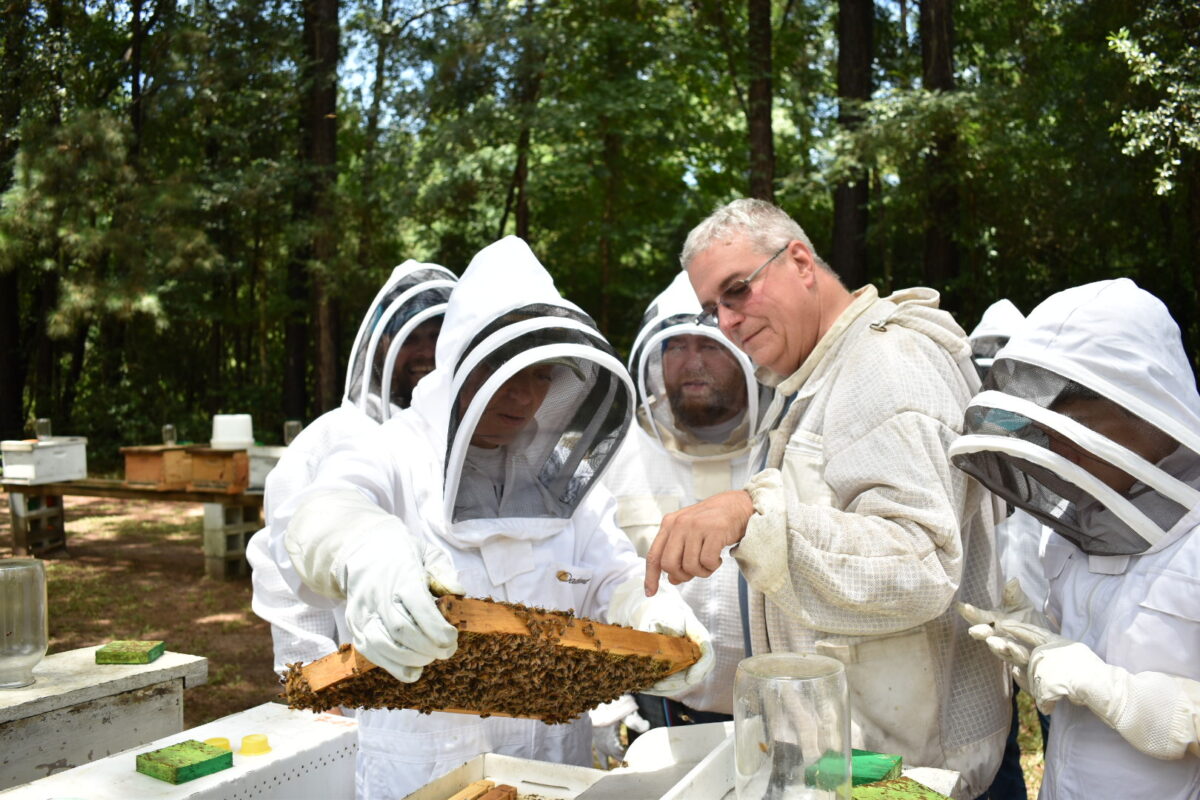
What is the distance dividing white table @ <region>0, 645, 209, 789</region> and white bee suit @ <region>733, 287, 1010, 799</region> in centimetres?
181

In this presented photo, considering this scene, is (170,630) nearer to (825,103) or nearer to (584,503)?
(584,503)

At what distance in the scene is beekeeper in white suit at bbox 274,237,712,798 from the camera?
2.24m

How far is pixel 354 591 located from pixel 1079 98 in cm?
1243

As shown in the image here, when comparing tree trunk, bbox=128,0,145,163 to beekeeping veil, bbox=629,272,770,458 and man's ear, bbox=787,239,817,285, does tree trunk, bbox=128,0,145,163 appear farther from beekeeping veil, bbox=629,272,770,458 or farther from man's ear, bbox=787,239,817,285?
man's ear, bbox=787,239,817,285

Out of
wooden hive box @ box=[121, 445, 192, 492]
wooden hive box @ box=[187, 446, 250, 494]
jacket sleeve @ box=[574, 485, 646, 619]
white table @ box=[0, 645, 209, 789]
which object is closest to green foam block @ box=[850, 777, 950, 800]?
jacket sleeve @ box=[574, 485, 646, 619]

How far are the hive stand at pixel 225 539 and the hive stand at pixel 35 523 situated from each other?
2177mm

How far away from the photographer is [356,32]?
54.1 ft

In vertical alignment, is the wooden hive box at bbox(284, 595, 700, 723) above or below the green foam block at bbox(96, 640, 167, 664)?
above

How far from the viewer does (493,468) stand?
2.37m

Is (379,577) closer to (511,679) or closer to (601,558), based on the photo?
(511,679)

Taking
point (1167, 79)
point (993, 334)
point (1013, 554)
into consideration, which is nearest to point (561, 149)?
point (1167, 79)

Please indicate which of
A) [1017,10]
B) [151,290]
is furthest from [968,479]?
[151,290]

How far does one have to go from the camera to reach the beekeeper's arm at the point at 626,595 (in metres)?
2.14

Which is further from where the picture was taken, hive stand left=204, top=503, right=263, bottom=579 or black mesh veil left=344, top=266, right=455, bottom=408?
hive stand left=204, top=503, right=263, bottom=579
